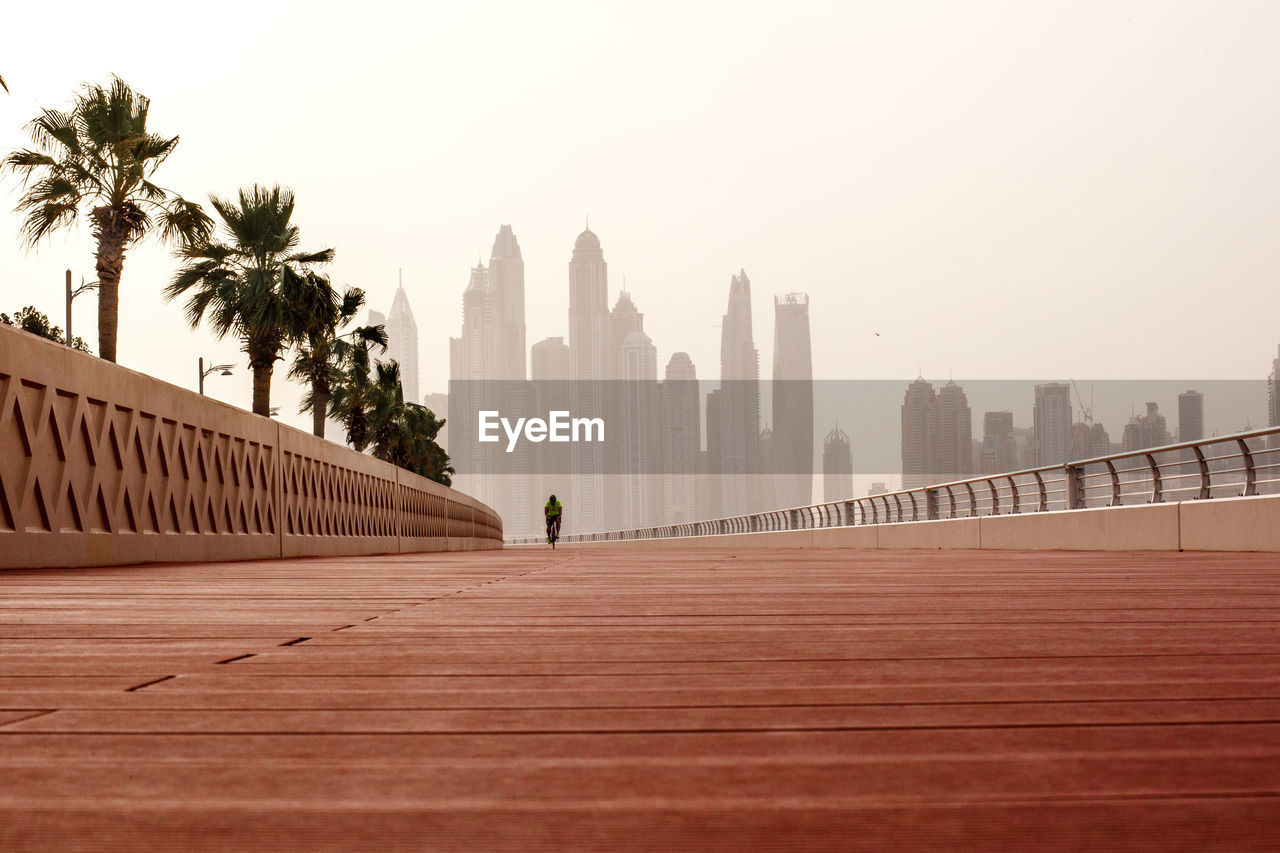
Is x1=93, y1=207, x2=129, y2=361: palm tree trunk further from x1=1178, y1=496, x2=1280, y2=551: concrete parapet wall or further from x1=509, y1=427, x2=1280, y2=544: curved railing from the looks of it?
x1=1178, y1=496, x2=1280, y2=551: concrete parapet wall

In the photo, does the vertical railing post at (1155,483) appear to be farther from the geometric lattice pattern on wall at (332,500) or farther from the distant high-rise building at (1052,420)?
the distant high-rise building at (1052,420)

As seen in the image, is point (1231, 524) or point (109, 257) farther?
point (109, 257)

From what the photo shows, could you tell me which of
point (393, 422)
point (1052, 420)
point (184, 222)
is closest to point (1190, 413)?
point (1052, 420)

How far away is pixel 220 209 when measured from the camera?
1278 inches

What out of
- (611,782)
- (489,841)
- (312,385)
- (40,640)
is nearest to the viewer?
(489,841)

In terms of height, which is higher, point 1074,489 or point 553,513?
Answer: point 1074,489

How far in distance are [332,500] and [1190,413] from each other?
157554 mm

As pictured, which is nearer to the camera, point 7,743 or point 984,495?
point 7,743

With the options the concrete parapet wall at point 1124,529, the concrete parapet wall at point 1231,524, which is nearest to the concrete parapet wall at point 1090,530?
the concrete parapet wall at point 1124,529

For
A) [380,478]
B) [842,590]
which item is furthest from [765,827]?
[380,478]

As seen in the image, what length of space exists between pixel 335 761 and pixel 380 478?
1057 inches

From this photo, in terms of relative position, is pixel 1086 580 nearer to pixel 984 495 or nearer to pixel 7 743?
pixel 7 743

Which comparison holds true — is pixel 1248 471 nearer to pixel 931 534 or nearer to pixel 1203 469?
pixel 1203 469

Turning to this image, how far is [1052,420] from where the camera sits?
165 m
